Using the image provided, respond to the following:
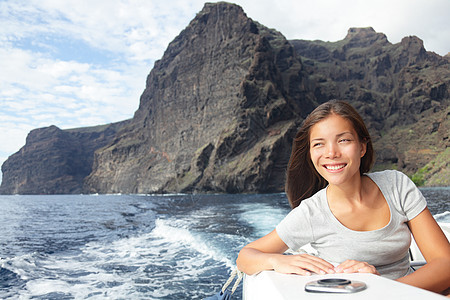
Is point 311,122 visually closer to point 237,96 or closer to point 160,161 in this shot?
point 237,96

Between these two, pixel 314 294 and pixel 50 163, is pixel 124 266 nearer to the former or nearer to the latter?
pixel 314 294

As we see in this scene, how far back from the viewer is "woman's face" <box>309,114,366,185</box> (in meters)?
1.78

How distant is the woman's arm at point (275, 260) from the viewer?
1.57 metres

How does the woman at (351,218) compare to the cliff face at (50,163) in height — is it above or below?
below

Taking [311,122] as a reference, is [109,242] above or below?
below

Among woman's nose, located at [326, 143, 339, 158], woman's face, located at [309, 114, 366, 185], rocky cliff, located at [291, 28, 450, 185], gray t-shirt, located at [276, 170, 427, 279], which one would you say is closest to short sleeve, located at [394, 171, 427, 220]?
gray t-shirt, located at [276, 170, 427, 279]

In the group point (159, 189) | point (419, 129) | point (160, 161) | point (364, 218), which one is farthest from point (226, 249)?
point (419, 129)

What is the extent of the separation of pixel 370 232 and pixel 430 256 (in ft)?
1.02

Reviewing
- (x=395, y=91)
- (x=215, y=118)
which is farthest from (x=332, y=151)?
(x=395, y=91)

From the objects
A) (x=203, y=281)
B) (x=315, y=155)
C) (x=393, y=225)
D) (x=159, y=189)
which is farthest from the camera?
(x=159, y=189)

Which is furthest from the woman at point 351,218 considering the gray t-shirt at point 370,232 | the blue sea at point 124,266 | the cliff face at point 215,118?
the cliff face at point 215,118

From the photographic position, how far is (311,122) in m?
1.94

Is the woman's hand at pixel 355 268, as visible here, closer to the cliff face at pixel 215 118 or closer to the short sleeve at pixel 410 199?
the short sleeve at pixel 410 199

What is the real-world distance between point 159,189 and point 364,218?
278 ft
